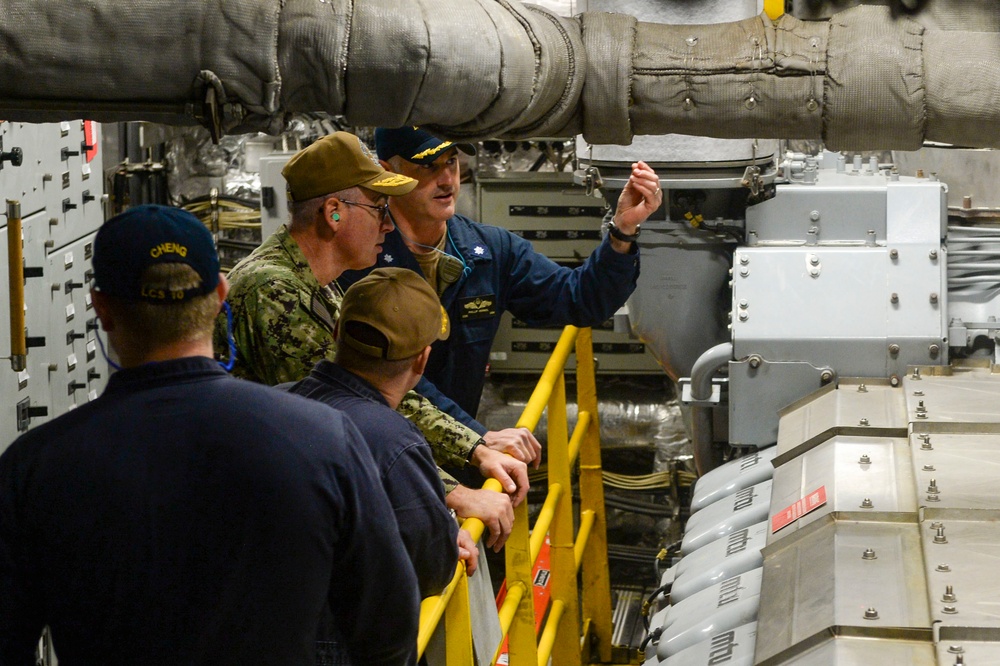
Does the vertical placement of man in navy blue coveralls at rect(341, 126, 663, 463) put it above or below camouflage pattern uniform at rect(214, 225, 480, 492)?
above

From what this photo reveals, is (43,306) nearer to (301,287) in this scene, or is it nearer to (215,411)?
(301,287)

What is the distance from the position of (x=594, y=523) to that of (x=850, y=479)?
1852 mm

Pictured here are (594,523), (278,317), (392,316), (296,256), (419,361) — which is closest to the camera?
(392,316)

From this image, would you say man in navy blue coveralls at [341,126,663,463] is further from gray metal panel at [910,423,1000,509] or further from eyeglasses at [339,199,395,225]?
gray metal panel at [910,423,1000,509]

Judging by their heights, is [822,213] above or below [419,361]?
above

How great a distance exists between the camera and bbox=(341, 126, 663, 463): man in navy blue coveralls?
3314 mm

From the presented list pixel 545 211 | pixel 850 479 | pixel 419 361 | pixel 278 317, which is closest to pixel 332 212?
pixel 278 317

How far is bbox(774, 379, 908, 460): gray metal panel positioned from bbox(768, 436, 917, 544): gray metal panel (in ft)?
0.10

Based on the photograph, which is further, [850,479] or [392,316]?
[850,479]

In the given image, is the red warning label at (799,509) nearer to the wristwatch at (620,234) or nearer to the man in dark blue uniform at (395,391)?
the wristwatch at (620,234)

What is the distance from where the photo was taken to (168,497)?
5.18 feet

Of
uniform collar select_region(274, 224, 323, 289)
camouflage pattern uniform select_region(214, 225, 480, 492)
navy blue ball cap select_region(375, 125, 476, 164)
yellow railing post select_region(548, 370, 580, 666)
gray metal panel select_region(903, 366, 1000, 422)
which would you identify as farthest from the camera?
yellow railing post select_region(548, 370, 580, 666)

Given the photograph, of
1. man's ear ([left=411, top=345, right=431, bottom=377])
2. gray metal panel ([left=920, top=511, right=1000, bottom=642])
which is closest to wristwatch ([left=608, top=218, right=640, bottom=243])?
gray metal panel ([left=920, top=511, right=1000, bottom=642])

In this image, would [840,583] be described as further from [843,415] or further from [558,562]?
[558,562]
